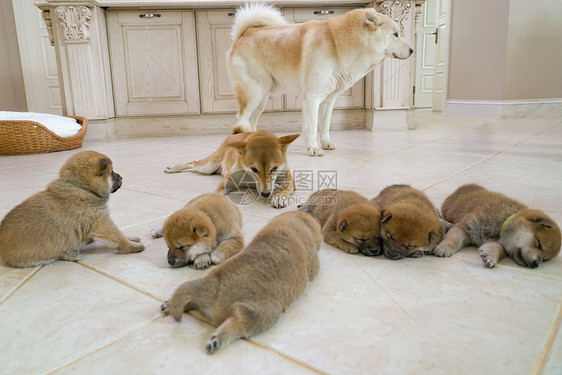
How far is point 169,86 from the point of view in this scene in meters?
5.24

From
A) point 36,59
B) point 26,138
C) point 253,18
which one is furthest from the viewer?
point 36,59

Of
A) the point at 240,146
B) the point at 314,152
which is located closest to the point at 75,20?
the point at 314,152

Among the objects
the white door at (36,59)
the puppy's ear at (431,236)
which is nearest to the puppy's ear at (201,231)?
the puppy's ear at (431,236)

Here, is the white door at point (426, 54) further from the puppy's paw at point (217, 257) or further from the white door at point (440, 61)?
the puppy's paw at point (217, 257)

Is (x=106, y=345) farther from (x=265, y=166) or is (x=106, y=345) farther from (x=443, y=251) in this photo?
(x=265, y=166)

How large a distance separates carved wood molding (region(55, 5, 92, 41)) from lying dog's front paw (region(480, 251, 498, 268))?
4.91 meters

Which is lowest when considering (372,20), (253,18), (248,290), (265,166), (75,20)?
(248,290)

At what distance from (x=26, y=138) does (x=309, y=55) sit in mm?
2926

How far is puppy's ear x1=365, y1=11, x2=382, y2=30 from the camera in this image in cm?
355

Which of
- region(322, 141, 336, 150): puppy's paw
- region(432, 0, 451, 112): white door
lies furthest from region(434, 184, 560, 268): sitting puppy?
region(432, 0, 451, 112): white door

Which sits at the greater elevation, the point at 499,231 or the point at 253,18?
the point at 253,18

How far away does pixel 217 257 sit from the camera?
4.38 feet

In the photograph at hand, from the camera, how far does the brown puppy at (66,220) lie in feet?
4.28

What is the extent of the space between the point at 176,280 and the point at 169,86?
4488 mm
